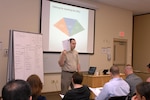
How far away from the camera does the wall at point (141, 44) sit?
8328 mm

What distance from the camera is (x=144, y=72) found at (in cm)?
823

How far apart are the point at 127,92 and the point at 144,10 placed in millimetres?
5728

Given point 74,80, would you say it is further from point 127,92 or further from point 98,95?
point 127,92

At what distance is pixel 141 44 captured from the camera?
8578 mm

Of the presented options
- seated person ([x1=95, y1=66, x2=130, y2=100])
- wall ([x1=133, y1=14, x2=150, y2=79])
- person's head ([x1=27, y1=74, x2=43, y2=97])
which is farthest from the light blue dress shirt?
wall ([x1=133, y1=14, x2=150, y2=79])

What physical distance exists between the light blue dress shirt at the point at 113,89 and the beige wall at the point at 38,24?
9.39ft

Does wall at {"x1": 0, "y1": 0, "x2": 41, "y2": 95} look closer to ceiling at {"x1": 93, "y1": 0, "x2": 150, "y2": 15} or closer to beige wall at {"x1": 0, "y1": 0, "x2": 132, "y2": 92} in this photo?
beige wall at {"x1": 0, "y1": 0, "x2": 132, "y2": 92}

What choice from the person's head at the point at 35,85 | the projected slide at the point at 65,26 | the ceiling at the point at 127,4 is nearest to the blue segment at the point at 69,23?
the projected slide at the point at 65,26

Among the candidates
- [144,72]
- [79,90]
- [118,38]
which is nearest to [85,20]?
[118,38]

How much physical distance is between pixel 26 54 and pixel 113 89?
7.76ft

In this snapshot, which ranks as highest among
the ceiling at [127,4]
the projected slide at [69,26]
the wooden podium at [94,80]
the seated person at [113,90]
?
the ceiling at [127,4]

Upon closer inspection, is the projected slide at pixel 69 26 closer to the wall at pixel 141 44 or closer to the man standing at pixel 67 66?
the man standing at pixel 67 66

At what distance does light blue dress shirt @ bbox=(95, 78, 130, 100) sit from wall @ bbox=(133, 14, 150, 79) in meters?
5.42

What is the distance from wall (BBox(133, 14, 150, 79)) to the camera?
8328mm
